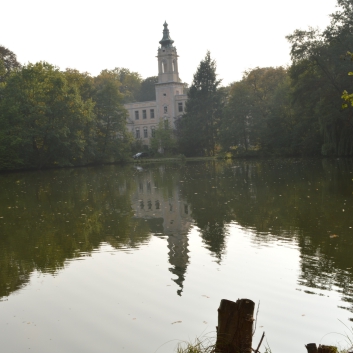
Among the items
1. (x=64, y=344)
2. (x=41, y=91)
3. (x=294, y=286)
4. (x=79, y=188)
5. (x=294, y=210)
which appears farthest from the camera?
(x=41, y=91)

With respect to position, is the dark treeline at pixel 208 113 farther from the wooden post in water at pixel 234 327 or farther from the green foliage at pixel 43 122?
the wooden post in water at pixel 234 327

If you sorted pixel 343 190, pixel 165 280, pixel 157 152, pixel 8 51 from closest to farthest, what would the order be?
1. pixel 165 280
2. pixel 343 190
3. pixel 8 51
4. pixel 157 152

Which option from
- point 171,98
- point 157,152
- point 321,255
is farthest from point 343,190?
point 171,98

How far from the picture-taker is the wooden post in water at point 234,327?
4281mm

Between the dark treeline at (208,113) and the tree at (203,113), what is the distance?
5.4 inches

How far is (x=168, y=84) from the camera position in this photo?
3533 inches

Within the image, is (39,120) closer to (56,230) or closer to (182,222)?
(56,230)

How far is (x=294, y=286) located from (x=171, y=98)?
84.0m

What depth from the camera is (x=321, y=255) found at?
31.8 feet

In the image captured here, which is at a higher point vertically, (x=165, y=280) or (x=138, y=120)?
(x=138, y=120)

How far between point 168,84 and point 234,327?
87.0 m


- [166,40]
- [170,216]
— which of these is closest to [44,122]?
[170,216]

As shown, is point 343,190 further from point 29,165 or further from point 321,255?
point 29,165

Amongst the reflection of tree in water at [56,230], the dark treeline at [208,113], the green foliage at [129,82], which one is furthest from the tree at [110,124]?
the green foliage at [129,82]
